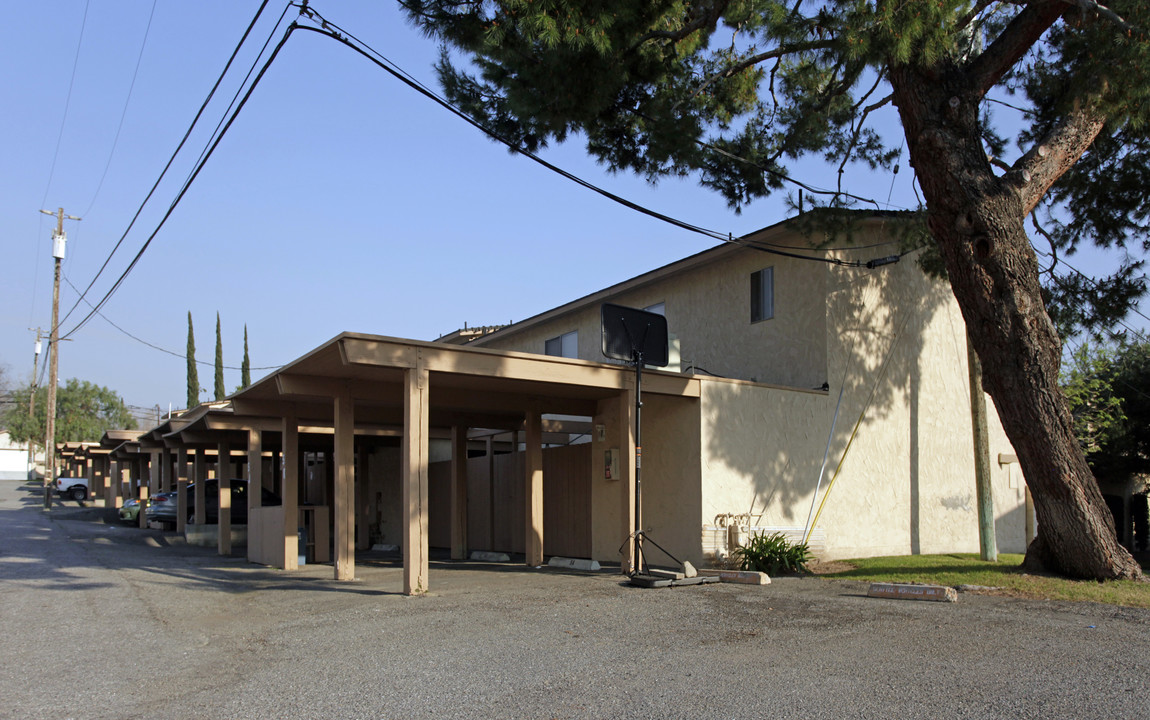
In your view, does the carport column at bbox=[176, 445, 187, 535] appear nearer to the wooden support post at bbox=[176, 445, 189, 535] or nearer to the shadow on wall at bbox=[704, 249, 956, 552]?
the wooden support post at bbox=[176, 445, 189, 535]

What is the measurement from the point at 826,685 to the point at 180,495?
2082 cm

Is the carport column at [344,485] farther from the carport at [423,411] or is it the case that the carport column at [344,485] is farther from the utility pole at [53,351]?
the utility pole at [53,351]

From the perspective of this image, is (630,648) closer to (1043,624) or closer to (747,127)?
(1043,624)

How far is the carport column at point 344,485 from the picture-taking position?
41.5 ft

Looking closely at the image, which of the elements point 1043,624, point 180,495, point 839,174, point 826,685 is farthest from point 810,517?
point 180,495

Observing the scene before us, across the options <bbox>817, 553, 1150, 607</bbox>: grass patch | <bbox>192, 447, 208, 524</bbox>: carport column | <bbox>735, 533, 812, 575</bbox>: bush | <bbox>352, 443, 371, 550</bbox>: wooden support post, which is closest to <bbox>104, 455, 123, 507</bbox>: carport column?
<bbox>192, 447, 208, 524</bbox>: carport column

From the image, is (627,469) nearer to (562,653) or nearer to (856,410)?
(856,410)

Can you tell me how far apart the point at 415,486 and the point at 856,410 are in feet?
26.5

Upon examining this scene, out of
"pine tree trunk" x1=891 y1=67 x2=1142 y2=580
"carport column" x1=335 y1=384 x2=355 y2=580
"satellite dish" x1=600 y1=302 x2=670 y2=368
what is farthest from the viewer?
"carport column" x1=335 y1=384 x2=355 y2=580

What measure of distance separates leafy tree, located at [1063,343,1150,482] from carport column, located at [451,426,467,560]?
1218 cm

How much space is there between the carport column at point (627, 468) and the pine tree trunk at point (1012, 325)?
458 cm

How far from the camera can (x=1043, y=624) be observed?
25.4 feet

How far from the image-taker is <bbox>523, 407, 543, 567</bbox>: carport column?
1415cm

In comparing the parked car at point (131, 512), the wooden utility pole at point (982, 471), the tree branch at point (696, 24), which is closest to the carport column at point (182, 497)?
the parked car at point (131, 512)
